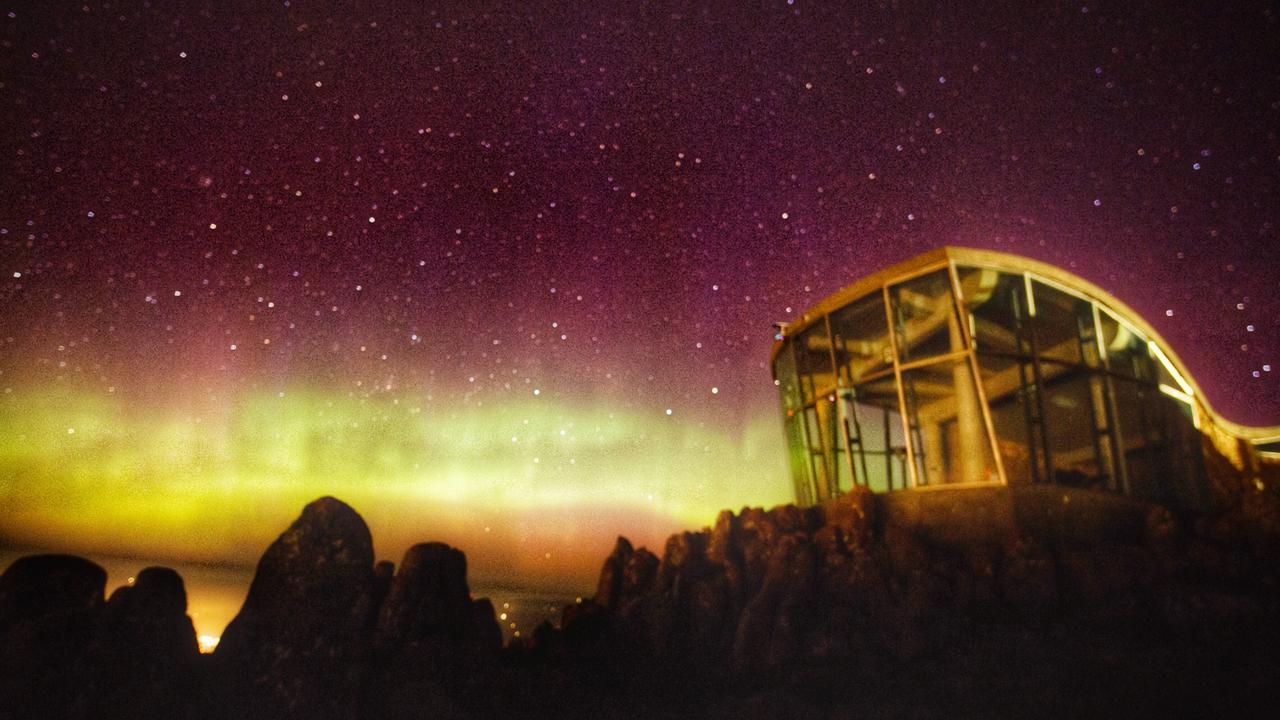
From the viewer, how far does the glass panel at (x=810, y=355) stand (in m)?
25.6

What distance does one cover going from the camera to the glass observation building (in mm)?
20312

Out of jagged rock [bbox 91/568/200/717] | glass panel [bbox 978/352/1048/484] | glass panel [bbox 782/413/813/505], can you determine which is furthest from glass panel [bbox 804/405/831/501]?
jagged rock [bbox 91/568/200/717]

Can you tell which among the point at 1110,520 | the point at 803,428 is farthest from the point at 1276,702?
the point at 803,428

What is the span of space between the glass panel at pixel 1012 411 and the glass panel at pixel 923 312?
211cm

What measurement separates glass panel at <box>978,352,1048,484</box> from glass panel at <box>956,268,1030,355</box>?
108cm

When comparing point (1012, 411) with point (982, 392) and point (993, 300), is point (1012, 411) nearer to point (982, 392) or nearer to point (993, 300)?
point (993, 300)

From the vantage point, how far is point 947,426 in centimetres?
2992

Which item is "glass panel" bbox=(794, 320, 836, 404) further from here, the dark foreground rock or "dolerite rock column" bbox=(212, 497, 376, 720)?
"dolerite rock column" bbox=(212, 497, 376, 720)

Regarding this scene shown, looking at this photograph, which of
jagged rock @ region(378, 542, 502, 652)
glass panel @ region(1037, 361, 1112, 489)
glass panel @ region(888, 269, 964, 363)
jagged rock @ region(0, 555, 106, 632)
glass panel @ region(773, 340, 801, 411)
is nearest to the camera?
jagged rock @ region(0, 555, 106, 632)

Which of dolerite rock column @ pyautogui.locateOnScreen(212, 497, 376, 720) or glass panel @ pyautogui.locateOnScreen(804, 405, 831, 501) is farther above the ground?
glass panel @ pyautogui.locateOnScreen(804, 405, 831, 501)

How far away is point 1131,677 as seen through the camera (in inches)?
507

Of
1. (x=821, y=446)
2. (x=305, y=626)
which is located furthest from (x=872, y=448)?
(x=305, y=626)

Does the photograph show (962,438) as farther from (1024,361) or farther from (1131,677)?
(1131,677)

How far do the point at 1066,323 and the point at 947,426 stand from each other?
718 centimetres
